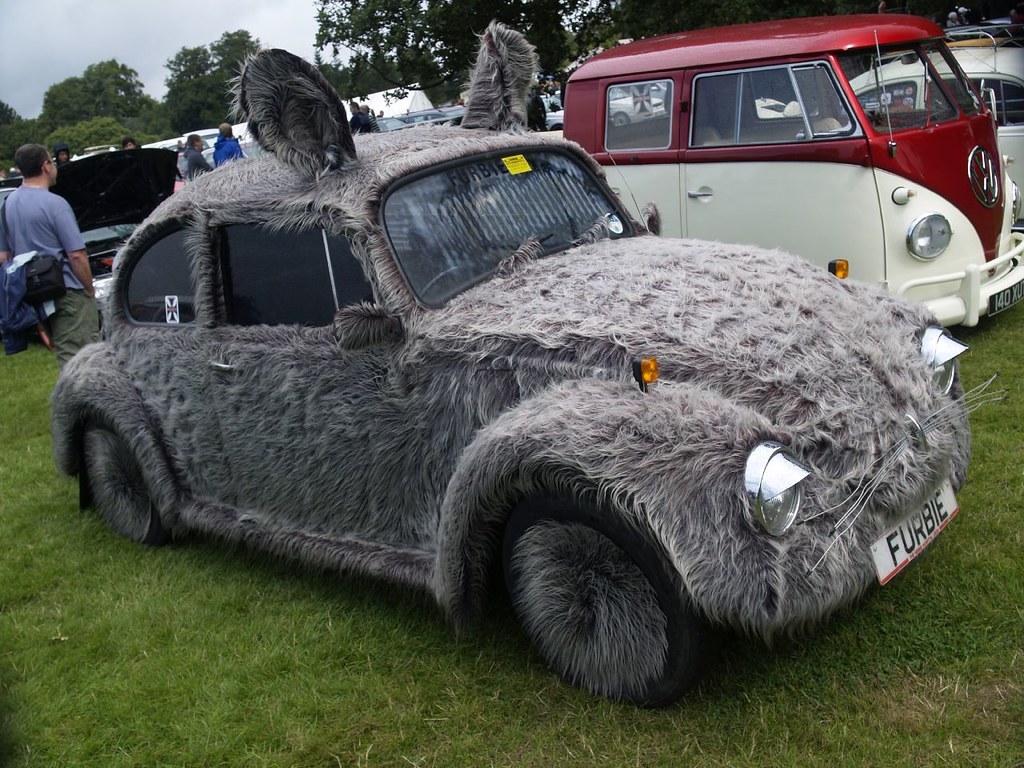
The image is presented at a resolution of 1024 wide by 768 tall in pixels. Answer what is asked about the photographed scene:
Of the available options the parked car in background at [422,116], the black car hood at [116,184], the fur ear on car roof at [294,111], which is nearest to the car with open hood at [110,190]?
the black car hood at [116,184]

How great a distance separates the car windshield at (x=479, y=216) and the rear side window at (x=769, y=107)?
10.2ft

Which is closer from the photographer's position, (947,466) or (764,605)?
(764,605)

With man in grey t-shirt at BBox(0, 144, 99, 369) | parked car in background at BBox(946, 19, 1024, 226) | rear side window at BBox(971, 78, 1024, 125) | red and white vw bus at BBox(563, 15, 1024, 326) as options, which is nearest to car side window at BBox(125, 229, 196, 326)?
man in grey t-shirt at BBox(0, 144, 99, 369)

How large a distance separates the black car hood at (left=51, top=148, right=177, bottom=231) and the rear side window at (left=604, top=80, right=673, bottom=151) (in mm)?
4330

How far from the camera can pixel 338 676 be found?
3.71 meters

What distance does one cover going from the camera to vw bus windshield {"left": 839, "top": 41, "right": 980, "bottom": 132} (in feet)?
22.7

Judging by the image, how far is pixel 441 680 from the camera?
3592 millimetres

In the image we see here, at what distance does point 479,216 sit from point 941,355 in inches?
73.5

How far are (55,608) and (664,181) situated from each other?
5450 mm

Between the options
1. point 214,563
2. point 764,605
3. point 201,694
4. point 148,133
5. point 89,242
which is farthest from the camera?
point 148,133

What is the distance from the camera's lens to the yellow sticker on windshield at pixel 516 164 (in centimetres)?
435

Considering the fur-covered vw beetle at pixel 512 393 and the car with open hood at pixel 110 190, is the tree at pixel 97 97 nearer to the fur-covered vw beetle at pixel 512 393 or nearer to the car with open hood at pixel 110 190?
the car with open hood at pixel 110 190

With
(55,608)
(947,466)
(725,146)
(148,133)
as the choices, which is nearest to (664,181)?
(725,146)

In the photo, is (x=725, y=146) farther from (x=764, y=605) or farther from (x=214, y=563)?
(x=764, y=605)
